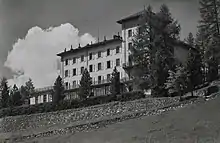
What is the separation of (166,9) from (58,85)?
66.7ft

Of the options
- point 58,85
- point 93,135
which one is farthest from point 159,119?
point 58,85

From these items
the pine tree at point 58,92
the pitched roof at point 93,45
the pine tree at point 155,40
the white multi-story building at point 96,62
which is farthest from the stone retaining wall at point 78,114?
the pitched roof at point 93,45

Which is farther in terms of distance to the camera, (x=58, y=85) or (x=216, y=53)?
(x=58, y=85)

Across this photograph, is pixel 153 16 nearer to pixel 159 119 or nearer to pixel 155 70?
pixel 155 70

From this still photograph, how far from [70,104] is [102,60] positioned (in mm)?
21454

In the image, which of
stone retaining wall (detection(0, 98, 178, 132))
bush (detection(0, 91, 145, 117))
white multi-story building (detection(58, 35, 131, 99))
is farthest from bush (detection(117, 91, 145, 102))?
white multi-story building (detection(58, 35, 131, 99))

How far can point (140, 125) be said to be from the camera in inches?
1588

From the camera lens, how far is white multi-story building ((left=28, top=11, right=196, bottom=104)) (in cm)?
7269

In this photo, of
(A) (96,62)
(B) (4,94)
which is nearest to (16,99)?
(B) (4,94)

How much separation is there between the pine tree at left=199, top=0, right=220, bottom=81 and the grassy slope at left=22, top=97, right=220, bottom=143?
13627 mm

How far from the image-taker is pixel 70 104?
193ft

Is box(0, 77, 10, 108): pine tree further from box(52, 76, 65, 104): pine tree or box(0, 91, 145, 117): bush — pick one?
box(52, 76, 65, 104): pine tree

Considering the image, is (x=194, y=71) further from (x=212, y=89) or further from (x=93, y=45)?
(x=93, y=45)

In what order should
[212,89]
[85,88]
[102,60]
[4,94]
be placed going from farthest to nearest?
[102,60] < [4,94] < [85,88] < [212,89]
